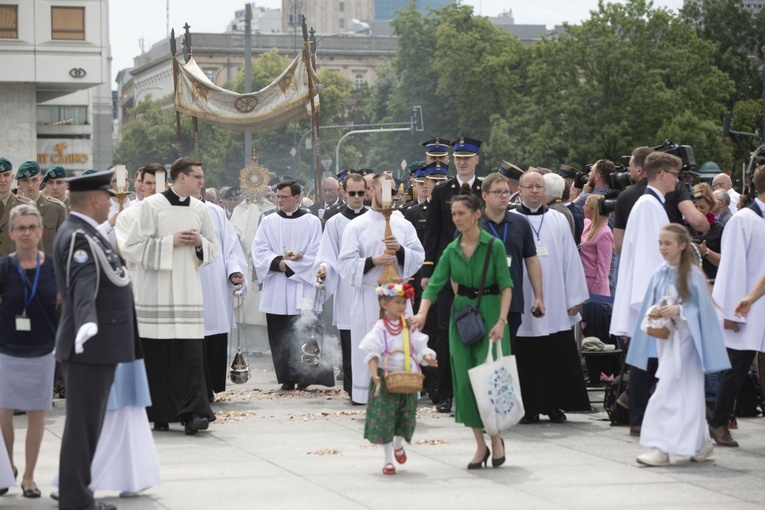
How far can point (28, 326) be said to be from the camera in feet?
29.1

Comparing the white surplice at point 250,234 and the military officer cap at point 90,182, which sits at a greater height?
the military officer cap at point 90,182

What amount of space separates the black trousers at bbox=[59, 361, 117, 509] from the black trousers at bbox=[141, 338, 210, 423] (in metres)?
3.32

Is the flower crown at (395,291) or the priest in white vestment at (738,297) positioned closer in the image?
the flower crown at (395,291)

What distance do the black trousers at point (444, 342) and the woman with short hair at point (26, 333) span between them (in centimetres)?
418

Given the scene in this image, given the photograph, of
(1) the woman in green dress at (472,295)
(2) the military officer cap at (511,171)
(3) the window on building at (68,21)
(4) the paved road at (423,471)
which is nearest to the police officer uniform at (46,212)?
(4) the paved road at (423,471)

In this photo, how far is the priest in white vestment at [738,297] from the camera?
10516mm

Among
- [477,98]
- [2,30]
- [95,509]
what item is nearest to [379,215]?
[95,509]

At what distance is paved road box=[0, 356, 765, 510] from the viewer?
27.7ft

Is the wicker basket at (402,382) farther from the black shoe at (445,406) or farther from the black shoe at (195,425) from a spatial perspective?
the black shoe at (445,406)

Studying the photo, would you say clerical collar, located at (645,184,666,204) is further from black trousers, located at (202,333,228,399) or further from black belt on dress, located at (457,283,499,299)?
black trousers, located at (202,333,228,399)

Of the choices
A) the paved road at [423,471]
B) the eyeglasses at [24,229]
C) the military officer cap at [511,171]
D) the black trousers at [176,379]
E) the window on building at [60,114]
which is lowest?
the paved road at [423,471]

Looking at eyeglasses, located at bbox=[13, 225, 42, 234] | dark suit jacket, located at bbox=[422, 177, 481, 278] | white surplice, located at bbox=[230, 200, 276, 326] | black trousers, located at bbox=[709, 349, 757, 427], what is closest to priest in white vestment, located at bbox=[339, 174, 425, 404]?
dark suit jacket, located at bbox=[422, 177, 481, 278]

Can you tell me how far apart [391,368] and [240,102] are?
37.8ft

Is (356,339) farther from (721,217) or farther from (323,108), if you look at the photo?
(323,108)
